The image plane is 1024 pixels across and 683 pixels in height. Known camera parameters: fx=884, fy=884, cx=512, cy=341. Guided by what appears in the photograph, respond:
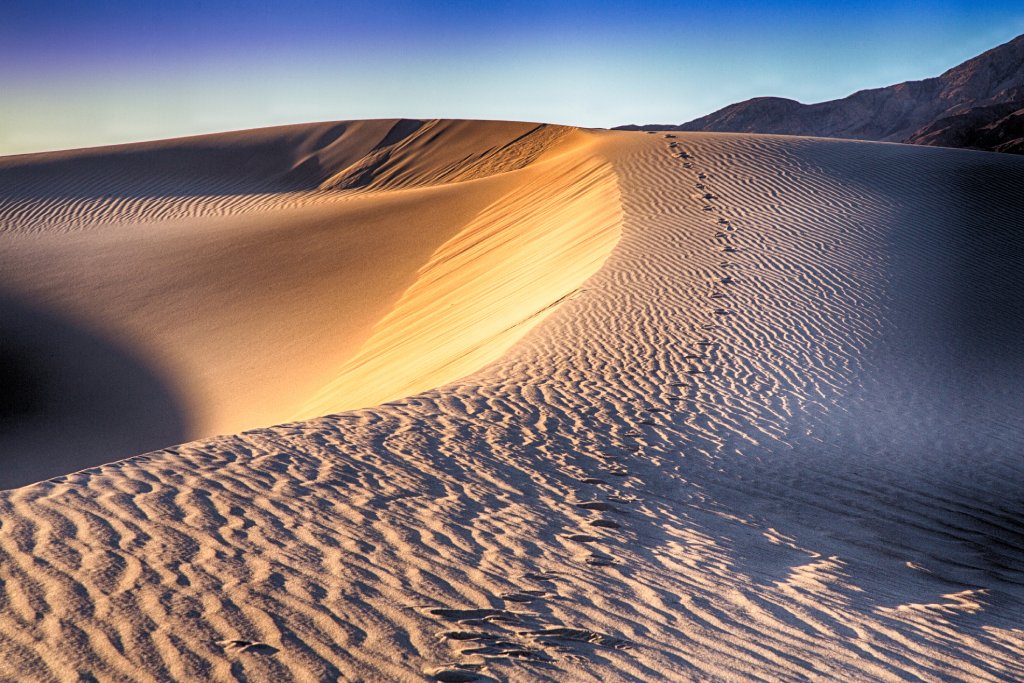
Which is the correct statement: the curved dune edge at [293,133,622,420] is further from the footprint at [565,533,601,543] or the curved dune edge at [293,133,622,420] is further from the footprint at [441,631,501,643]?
the footprint at [441,631,501,643]

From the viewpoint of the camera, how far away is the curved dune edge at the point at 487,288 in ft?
33.3

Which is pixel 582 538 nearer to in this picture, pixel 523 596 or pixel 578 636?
pixel 523 596

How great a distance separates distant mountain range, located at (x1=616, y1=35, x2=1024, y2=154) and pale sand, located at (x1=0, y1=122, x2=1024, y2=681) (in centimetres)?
5798

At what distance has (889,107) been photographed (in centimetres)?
7888

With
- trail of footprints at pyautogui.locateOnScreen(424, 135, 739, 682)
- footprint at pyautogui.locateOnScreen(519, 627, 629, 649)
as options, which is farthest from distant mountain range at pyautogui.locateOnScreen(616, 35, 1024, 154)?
footprint at pyautogui.locateOnScreen(519, 627, 629, 649)

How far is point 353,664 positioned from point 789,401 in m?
5.26

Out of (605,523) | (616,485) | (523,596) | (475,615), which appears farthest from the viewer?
(616,485)

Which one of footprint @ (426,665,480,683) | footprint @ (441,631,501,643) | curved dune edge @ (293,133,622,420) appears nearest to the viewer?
footprint @ (426,665,480,683)

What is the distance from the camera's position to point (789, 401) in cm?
757

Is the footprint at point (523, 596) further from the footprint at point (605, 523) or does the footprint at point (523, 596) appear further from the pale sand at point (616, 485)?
the footprint at point (605, 523)

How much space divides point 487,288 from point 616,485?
820 cm

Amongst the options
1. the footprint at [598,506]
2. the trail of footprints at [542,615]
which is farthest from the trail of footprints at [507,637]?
the footprint at [598,506]

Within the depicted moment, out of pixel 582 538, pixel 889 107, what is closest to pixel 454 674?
pixel 582 538

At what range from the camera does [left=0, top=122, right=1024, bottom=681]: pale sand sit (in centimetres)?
354
